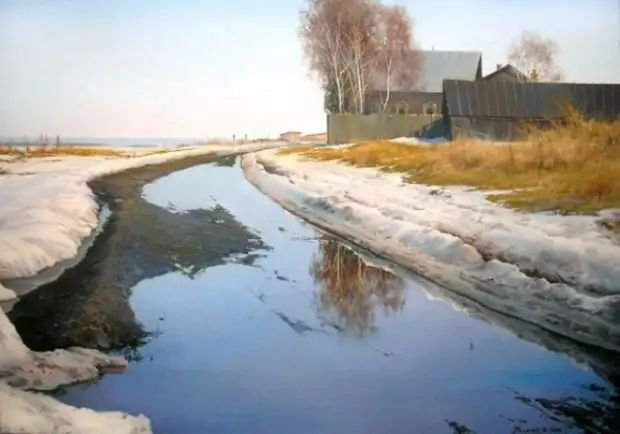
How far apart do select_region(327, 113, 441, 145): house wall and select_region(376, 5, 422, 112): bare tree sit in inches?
11.3

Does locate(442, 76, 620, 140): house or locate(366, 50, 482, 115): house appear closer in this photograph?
locate(442, 76, 620, 140): house

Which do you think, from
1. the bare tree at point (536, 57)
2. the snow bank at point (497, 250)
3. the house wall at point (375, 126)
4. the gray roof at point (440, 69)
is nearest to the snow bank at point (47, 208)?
the house wall at point (375, 126)

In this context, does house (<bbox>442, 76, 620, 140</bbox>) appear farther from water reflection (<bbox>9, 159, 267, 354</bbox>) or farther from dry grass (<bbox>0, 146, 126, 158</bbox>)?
dry grass (<bbox>0, 146, 126, 158</bbox>)

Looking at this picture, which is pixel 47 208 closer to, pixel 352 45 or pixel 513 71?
pixel 352 45

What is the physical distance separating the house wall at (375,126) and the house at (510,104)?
0.58 ft

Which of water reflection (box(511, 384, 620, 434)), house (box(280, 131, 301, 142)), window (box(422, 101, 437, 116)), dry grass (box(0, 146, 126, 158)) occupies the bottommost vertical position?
water reflection (box(511, 384, 620, 434))

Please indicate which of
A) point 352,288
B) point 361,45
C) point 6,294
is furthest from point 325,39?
point 6,294

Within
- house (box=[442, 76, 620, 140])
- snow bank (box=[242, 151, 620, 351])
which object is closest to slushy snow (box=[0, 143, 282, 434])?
snow bank (box=[242, 151, 620, 351])

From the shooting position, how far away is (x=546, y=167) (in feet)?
9.20

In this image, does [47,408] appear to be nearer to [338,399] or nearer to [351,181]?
[338,399]

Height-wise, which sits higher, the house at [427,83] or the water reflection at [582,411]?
the house at [427,83]

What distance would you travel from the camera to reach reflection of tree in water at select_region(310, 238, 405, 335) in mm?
2512

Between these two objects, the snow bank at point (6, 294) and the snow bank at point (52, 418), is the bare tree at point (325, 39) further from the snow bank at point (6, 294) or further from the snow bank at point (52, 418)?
the snow bank at point (52, 418)

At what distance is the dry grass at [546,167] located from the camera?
2580 millimetres
